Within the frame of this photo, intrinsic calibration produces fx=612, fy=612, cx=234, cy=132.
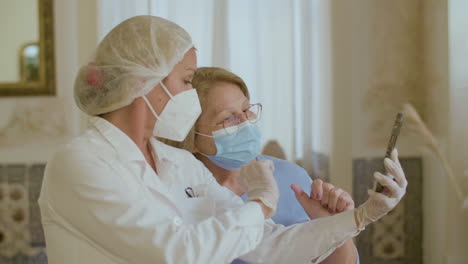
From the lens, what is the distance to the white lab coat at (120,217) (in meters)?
1.30

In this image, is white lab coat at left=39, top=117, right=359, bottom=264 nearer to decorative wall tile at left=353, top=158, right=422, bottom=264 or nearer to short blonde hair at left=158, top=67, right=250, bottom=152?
short blonde hair at left=158, top=67, right=250, bottom=152

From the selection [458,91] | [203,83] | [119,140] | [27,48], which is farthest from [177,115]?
[27,48]

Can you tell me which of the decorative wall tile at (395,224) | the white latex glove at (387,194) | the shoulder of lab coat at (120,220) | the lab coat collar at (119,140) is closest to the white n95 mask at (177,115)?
the lab coat collar at (119,140)

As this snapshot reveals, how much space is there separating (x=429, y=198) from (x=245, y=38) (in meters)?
1.44

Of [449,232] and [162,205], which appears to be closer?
[162,205]

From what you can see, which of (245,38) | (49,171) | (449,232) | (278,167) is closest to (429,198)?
(449,232)

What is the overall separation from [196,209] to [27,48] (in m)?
2.53

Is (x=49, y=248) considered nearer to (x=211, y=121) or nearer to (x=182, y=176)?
(x=182, y=176)

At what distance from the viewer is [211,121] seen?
78.3 inches

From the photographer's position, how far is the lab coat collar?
1.47 metres

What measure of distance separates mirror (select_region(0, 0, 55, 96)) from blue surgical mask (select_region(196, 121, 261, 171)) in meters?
2.07

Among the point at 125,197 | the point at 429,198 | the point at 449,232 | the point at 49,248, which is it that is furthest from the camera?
the point at 429,198

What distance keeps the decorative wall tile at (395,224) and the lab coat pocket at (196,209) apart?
83.1 inches

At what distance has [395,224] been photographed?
367cm
